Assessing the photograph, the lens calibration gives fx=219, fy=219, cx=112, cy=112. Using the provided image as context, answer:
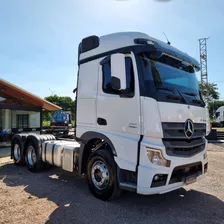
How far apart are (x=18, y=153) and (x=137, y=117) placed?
5520mm

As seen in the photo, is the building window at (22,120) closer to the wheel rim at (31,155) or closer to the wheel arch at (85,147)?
the wheel rim at (31,155)

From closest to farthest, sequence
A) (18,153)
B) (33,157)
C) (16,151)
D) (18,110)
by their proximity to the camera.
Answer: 1. (33,157)
2. (18,153)
3. (16,151)
4. (18,110)

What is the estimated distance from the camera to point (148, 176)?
3.50 meters

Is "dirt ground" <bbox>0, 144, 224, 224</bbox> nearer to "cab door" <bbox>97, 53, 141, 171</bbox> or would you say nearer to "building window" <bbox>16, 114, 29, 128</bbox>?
"cab door" <bbox>97, 53, 141, 171</bbox>

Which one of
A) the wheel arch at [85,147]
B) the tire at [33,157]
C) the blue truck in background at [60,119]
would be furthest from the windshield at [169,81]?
the blue truck in background at [60,119]

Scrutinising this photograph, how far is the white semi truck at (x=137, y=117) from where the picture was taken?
3613mm

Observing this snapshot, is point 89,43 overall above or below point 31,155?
above

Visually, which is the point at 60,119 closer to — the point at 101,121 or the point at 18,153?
the point at 18,153

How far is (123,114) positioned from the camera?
397 centimetres

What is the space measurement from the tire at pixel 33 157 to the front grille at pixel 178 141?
170 inches

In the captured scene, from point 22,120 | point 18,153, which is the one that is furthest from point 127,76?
point 22,120

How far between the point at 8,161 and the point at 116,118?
6.28m

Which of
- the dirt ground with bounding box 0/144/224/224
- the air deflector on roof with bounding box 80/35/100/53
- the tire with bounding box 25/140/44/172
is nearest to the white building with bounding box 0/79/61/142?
the tire with bounding box 25/140/44/172

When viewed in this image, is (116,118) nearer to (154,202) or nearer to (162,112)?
(162,112)
